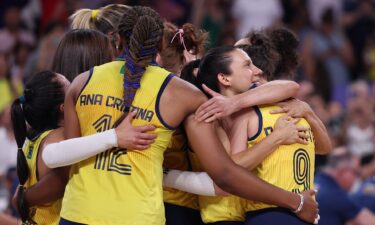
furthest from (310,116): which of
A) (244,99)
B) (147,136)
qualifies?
(147,136)

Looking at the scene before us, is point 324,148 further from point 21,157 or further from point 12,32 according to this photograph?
point 12,32

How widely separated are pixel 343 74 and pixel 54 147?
8404 mm

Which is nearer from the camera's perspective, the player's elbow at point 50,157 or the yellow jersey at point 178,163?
the player's elbow at point 50,157

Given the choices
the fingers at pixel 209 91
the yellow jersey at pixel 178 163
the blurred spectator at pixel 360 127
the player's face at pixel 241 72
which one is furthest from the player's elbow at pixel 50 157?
the blurred spectator at pixel 360 127

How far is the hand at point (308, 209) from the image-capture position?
4.24 metres

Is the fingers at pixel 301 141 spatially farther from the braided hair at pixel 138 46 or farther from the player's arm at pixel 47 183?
the player's arm at pixel 47 183

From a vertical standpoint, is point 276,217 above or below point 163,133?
below

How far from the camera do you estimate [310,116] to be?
14.9 feet

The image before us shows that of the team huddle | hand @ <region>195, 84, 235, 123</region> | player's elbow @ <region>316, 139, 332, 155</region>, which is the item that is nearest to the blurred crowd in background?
player's elbow @ <region>316, 139, 332, 155</region>

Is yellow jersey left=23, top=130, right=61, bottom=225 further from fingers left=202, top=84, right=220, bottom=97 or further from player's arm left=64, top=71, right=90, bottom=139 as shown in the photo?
fingers left=202, top=84, right=220, bottom=97

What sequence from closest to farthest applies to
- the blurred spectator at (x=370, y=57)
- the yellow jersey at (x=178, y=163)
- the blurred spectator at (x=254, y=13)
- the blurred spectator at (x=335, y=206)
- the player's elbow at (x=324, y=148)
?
the yellow jersey at (x=178, y=163) → the player's elbow at (x=324, y=148) → the blurred spectator at (x=335, y=206) → the blurred spectator at (x=254, y=13) → the blurred spectator at (x=370, y=57)

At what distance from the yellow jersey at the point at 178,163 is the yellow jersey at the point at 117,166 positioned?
17.8 inches

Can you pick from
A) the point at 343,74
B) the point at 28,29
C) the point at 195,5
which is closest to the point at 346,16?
the point at 343,74

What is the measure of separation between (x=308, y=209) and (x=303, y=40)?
773 cm
